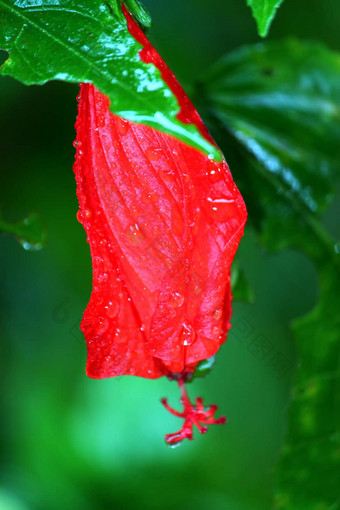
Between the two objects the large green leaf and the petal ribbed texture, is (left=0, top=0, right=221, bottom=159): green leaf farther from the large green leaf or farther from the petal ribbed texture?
the large green leaf

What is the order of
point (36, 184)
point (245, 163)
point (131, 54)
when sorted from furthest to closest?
point (36, 184) → point (245, 163) → point (131, 54)

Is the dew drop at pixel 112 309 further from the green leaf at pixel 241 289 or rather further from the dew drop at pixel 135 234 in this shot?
the green leaf at pixel 241 289

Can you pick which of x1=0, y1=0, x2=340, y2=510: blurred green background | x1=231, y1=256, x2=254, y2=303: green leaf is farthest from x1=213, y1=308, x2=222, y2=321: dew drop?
x1=0, y1=0, x2=340, y2=510: blurred green background

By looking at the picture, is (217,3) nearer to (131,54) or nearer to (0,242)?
(0,242)

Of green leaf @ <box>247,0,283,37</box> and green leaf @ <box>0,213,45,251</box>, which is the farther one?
green leaf @ <box>0,213,45,251</box>

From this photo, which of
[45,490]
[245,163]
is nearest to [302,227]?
[245,163]

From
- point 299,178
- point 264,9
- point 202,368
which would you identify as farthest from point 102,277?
point 299,178

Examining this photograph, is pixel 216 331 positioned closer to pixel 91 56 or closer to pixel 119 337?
pixel 119 337
